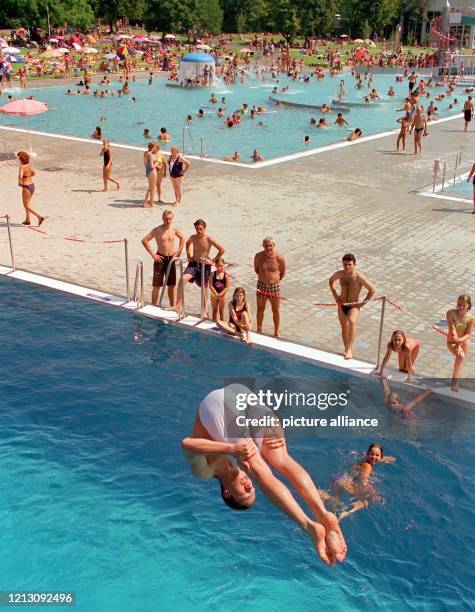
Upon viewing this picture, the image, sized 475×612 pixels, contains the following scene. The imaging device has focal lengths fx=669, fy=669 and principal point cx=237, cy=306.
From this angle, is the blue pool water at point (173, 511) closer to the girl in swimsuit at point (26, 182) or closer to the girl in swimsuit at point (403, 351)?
the girl in swimsuit at point (403, 351)

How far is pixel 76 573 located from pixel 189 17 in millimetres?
78222

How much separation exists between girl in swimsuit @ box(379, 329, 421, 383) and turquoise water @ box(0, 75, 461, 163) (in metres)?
15.1

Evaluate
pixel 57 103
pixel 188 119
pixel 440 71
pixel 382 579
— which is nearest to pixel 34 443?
pixel 382 579

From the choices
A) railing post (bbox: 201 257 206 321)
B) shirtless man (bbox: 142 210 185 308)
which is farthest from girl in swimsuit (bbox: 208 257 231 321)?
shirtless man (bbox: 142 210 185 308)

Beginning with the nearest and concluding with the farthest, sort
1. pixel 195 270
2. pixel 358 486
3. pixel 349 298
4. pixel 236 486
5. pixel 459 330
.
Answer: pixel 236 486
pixel 358 486
pixel 459 330
pixel 349 298
pixel 195 270

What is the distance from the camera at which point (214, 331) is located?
9.70 meters

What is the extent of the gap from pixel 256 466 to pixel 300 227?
1017 centimetres

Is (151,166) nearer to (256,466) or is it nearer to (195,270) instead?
(195,270)

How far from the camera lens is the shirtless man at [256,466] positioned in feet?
16.0

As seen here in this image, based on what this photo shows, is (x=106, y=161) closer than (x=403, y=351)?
No

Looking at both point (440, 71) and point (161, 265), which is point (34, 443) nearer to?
point (161, 265)

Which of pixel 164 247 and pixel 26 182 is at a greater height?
pixel 26 182

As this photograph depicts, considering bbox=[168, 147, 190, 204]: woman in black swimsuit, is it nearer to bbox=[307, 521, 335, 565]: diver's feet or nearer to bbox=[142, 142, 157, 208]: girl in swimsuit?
bbox=[142, 142, 157, 208]: girl in swimsuit

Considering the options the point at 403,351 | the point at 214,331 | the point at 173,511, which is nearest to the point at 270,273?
the point at 214,331
